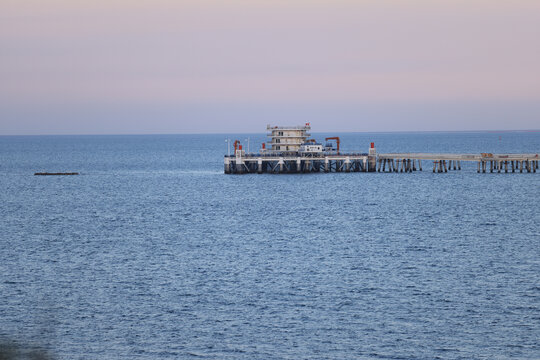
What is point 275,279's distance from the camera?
42.2m

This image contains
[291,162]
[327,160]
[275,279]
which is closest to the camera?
[275,279]

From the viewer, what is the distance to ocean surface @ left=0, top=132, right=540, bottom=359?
3120 cm

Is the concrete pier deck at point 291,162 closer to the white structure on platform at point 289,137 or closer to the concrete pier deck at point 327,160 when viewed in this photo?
the concrete pier deck at point 327,160

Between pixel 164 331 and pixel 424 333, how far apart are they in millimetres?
11250

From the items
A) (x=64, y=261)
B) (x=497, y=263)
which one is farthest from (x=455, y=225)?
(x=64, y=261)

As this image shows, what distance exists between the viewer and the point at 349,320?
33906 millimetres

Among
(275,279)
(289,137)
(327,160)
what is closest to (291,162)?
(289,137)

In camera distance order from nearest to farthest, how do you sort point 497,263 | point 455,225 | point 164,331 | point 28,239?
point 164,331
point 497,263
point 28,239
point 455,225

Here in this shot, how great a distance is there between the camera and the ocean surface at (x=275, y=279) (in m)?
31.2

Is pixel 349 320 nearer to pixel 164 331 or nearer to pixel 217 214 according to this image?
pixel 164 331

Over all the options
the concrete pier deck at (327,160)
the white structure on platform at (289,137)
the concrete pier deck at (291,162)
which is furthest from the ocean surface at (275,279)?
the white structure on platform at (289,137)

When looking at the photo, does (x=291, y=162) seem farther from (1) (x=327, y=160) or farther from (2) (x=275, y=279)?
(2) (x=275, y=279)

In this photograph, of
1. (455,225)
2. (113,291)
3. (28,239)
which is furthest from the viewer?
(455,225)

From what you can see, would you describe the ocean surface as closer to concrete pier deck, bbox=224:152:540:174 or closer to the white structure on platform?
concrete pier deck, bbox=224:152:540:174
